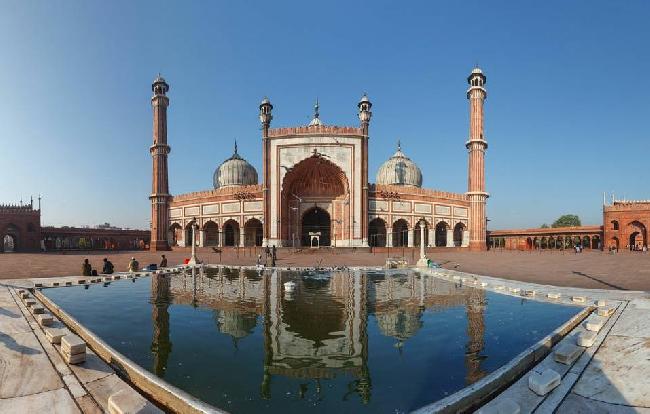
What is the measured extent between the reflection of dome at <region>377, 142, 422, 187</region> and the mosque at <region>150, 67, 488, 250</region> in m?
6.66

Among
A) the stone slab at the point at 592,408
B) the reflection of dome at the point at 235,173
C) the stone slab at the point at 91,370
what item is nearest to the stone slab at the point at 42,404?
the stone slab at the point at 91,370

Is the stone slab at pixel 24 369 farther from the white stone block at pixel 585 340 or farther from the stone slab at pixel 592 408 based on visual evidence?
the white stone block at pixel 585 340

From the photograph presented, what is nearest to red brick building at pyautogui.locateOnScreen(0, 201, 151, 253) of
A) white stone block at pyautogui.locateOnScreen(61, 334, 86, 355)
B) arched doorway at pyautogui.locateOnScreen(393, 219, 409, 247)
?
arched doorway at pyautogui.locateOnScreen(393, 219, 409, 247)

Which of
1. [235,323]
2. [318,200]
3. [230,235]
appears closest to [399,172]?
[318,200]

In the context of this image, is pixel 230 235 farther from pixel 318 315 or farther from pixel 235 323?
pixel 235 323

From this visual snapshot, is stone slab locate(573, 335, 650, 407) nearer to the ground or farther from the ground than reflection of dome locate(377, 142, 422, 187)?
nearer to the ground

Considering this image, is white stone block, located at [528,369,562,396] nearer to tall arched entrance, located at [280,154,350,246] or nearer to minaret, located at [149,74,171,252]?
tall arched entrance, located at [280,154,350,246]

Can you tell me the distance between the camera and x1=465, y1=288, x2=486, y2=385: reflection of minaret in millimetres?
5516

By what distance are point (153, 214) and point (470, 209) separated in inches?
1504

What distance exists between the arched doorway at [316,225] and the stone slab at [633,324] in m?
33.9

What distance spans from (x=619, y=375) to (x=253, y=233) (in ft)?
131

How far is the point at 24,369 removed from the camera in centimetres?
508

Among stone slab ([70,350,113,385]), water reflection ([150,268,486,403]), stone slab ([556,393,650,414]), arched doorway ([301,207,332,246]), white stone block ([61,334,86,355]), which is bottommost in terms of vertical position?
water reflection ([150,268,486,403])

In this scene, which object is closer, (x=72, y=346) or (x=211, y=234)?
(x=72, y=346)
